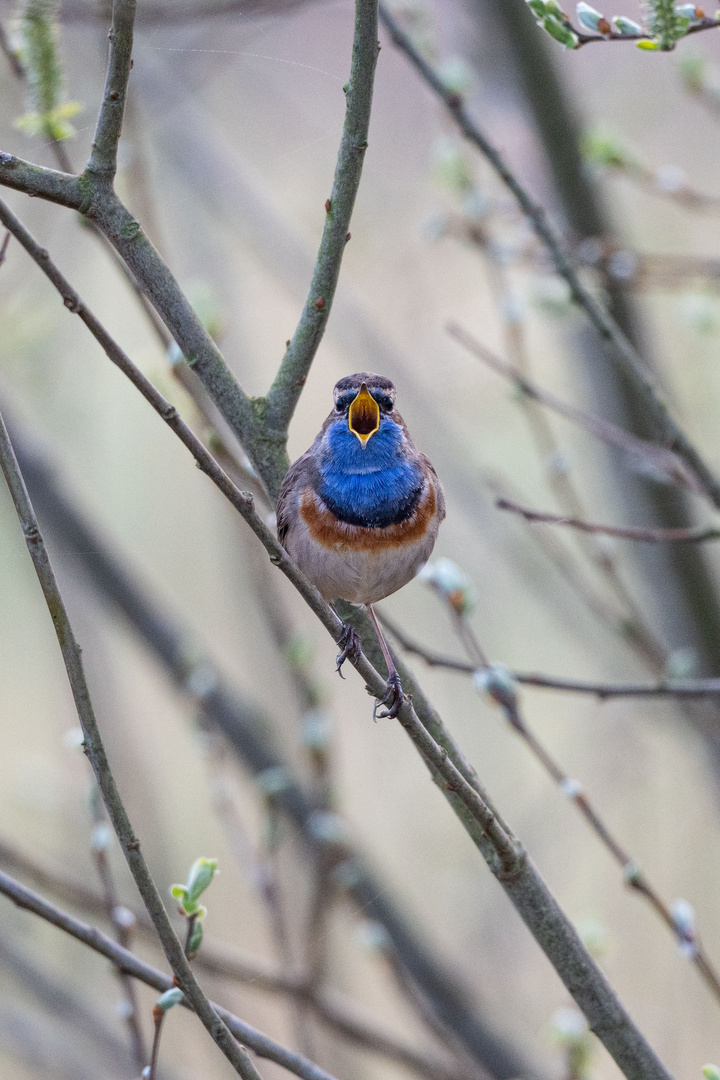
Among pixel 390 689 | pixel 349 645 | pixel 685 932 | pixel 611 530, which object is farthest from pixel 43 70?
pixel 685 932

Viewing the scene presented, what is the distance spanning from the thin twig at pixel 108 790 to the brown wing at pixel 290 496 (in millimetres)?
609

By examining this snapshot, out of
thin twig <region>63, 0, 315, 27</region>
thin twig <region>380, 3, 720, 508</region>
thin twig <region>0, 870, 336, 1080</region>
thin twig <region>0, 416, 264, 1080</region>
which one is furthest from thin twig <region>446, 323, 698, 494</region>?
thin twig <region>0, 870, 336, 1080</region>

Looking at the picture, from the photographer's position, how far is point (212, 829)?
651cm

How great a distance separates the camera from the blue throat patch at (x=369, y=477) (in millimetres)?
2182

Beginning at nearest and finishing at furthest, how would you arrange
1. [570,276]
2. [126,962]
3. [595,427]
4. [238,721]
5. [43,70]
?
[126,962] < [43,70] < [570,276] < [595,427] < [238,721]

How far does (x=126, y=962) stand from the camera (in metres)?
1.82

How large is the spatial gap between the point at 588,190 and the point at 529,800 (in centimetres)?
426

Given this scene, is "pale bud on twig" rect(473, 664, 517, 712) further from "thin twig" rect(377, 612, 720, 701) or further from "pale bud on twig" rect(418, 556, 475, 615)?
"pale bud on twig" rect(418, 556, 475, 615)

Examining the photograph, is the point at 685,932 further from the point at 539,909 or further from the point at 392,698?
the point at 392,698

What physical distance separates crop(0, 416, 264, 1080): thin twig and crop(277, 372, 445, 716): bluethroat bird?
0.53 metres

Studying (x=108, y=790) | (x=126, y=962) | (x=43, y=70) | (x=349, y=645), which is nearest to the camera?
(x=108, y=790)

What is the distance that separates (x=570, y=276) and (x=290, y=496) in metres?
0.92

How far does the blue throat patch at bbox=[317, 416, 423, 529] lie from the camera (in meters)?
2.18

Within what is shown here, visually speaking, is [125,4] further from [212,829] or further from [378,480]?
[212,829]
